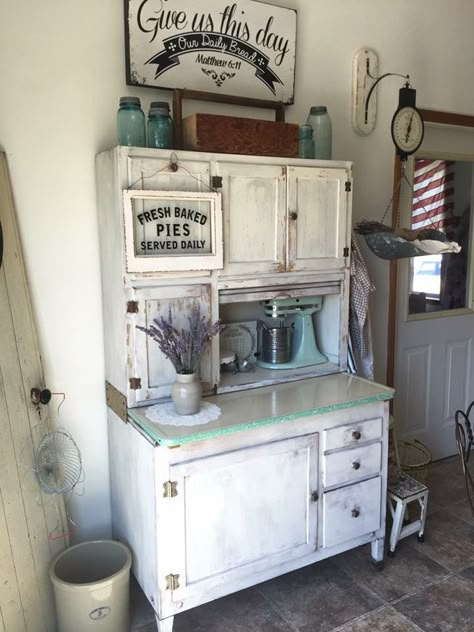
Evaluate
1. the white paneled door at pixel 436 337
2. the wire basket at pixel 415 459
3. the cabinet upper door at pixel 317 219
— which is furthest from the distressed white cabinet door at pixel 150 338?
the white paneled door at pixel 436 337

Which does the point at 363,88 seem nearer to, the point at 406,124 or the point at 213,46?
the point at 406,124

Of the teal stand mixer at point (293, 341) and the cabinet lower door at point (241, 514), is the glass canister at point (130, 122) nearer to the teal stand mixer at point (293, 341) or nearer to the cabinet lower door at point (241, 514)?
the teal stand mixer at point (293, 341)

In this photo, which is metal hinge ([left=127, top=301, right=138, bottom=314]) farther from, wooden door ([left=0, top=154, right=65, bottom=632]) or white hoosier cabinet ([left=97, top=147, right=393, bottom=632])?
wooden door ([left=0, top=154, right=65, bottom=632])

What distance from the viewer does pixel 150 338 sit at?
7.03 feet

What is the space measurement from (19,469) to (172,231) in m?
1.05

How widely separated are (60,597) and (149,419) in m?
0.72

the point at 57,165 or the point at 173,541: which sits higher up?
the point at 57,165

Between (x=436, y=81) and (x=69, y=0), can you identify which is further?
(x=436, y=81)

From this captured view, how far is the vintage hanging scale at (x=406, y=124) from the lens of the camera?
2.82 m

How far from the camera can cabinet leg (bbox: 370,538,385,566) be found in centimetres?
251

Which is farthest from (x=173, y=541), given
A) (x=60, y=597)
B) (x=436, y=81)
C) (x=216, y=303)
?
(x=436, y=81)

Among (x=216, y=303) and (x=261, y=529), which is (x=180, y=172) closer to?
(x=216, y=303)

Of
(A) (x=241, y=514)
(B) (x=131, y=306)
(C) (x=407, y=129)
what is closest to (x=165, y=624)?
(A) (x=241, y=514)

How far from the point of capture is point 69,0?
2172 mm
